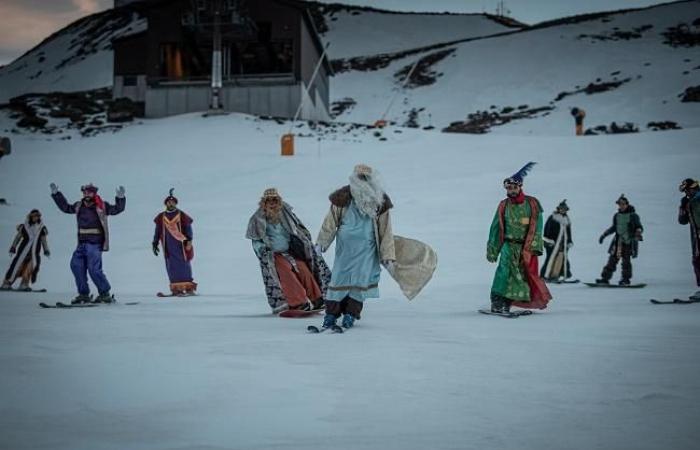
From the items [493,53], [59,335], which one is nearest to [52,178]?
[59,335]

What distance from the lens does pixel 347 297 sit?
704 centimetres

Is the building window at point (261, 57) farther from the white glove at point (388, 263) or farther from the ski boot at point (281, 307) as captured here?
the white glove at point (388, 263)

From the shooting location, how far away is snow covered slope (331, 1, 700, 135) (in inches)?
1489

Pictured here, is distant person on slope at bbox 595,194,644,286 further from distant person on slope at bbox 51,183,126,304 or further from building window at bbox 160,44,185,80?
building window at bbox 160,44,185,80

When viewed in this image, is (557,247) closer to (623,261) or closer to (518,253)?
(623,261)

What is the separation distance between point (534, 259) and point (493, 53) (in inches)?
1932

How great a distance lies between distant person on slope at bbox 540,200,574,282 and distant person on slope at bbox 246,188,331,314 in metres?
6.08

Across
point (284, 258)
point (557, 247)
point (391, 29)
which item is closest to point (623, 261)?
point (557, 247)

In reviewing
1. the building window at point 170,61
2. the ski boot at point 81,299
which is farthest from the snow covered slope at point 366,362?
the building window at point 170,61

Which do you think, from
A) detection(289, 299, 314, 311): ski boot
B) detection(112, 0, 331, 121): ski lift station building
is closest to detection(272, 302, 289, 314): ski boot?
detection(289, 299, 314, 311): ski boot

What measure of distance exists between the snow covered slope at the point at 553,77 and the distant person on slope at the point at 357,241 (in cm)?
2850

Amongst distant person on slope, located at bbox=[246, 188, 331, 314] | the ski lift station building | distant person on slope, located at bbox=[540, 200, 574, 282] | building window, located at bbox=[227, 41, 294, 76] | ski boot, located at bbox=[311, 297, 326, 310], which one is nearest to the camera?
distant person on slope, located at bbox=[246, 188, 331, 314]

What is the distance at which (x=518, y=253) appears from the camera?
26.9ft

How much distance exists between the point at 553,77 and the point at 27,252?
1586 inches
